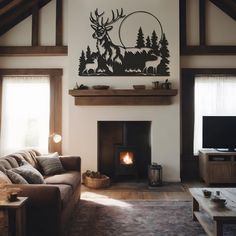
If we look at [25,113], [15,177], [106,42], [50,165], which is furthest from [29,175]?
[106,42]

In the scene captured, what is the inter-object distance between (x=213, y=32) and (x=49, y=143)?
4.19 m

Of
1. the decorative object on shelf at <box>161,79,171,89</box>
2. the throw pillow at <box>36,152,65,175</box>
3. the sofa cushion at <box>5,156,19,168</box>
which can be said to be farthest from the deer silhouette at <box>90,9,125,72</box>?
the sofa cushion at <box>5,156,19,168</box>

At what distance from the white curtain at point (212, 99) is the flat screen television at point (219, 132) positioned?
42cm

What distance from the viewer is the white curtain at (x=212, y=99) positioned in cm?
610

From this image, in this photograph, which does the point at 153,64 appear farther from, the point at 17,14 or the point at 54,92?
the point at 17,14

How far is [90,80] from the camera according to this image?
583 cm

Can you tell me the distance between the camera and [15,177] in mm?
3125

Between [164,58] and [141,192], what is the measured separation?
2.63 m

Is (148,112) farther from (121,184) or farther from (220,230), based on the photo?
(220,230)

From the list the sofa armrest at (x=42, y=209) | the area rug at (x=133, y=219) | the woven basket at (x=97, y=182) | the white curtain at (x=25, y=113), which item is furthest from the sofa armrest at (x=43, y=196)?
the white curtain at (x=25, y=113)

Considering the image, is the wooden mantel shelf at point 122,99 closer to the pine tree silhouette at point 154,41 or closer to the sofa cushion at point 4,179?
the pine tree silhouette at point 154,41

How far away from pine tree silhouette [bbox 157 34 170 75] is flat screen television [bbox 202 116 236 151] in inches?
47.5

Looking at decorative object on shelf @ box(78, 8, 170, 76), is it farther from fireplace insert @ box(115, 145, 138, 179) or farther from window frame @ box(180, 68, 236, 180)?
fireplace insert @ box(115, 145, 138, 179)

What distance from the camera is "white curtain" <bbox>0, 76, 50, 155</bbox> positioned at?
625 cm
